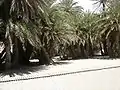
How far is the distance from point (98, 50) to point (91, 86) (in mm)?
24923

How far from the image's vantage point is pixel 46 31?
Result: 16.8m

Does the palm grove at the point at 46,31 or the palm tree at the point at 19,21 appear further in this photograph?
the palm grove at the point at 46,31

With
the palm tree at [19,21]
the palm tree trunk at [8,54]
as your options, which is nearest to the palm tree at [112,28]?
the palm tree at [19,21]

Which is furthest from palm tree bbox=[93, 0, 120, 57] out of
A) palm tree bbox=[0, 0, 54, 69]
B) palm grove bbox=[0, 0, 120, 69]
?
palm tree bbox=[0, 0, 54, 69]

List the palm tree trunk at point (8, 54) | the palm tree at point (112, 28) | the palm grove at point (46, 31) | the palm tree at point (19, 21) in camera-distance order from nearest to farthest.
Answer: the palm tree at point (19, 21)
the palm grove at point (46, 31)
the palm tree trunk at point (8, 54)
the palm tree at point (112, 28)

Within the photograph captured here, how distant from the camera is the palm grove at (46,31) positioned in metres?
13.1

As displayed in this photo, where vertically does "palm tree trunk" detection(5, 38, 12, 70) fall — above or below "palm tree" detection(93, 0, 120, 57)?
below

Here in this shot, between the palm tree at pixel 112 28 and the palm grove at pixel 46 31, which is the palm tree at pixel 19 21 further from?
the palm tree at pixel 112 28

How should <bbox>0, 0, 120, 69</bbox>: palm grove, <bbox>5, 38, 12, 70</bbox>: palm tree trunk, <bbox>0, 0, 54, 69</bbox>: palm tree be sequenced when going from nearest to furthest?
<bbox>0, 0, 54, 69</bbox>: palm tree < <bbox>0, 0, 120, 69</bbox>: palm grove < <bbox>5, 38, 12, 70</bbox>: palm tree trunk

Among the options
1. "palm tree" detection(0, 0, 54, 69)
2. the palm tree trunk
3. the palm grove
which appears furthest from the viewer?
the palm tree trunk

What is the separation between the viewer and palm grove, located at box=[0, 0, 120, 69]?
13133mm

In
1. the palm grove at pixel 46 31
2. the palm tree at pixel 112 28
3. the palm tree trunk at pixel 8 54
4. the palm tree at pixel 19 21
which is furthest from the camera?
the palm tree at pixel 112 28

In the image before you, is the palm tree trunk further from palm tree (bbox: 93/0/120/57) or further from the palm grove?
palm tree (bbox: 93/0/120/57)

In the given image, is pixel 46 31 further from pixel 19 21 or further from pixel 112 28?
pixel 112 28
